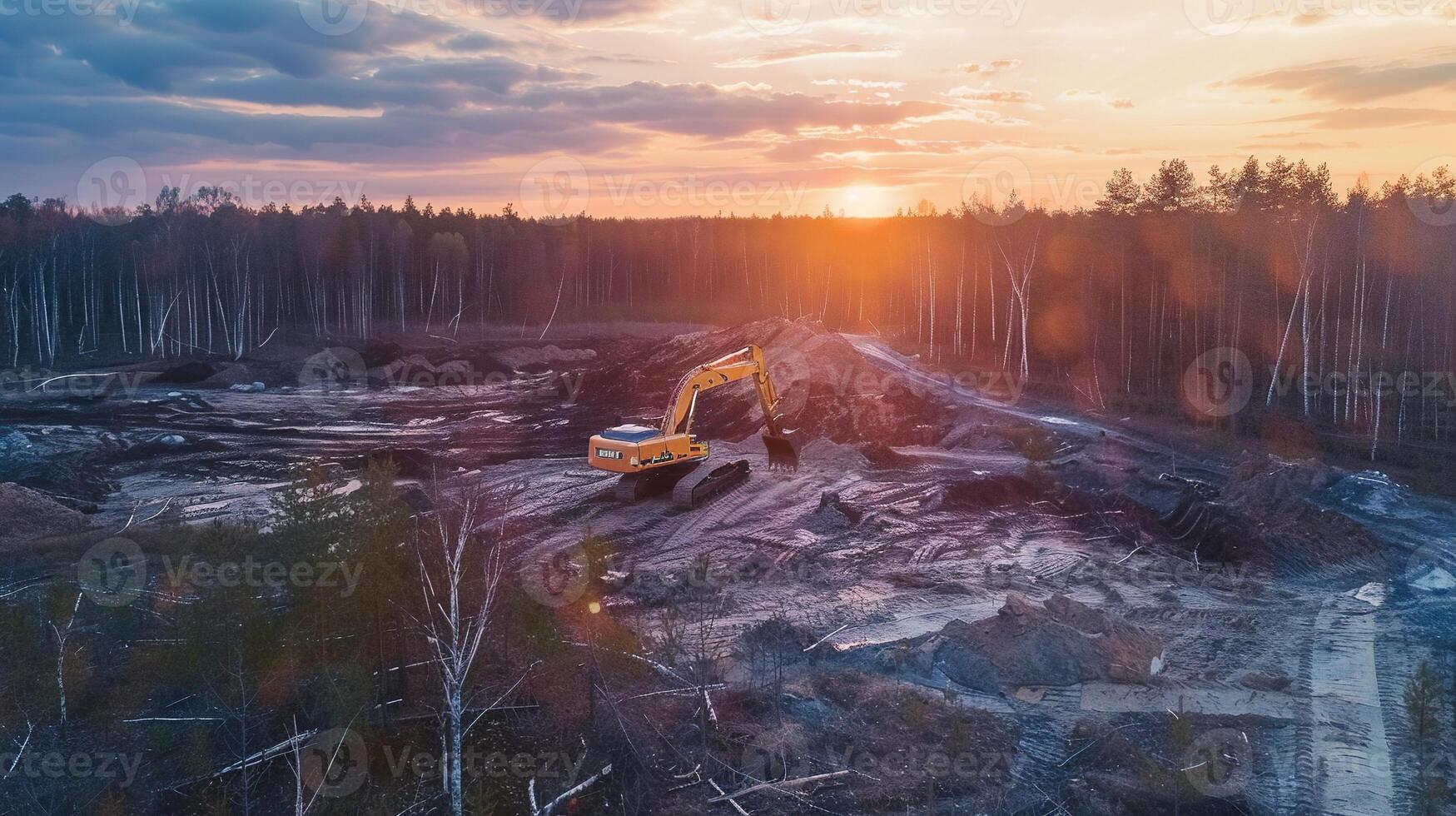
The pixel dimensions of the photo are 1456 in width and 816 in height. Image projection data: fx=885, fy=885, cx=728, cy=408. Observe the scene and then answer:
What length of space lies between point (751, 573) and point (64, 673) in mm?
10476

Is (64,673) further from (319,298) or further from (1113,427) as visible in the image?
(319,298)

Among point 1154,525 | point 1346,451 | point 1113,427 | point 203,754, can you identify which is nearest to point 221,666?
point 203,754

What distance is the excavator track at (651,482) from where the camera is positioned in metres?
21.9

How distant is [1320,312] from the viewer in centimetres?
3253

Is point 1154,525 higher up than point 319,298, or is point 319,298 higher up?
point 319,298

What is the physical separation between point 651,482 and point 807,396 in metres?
10.2
